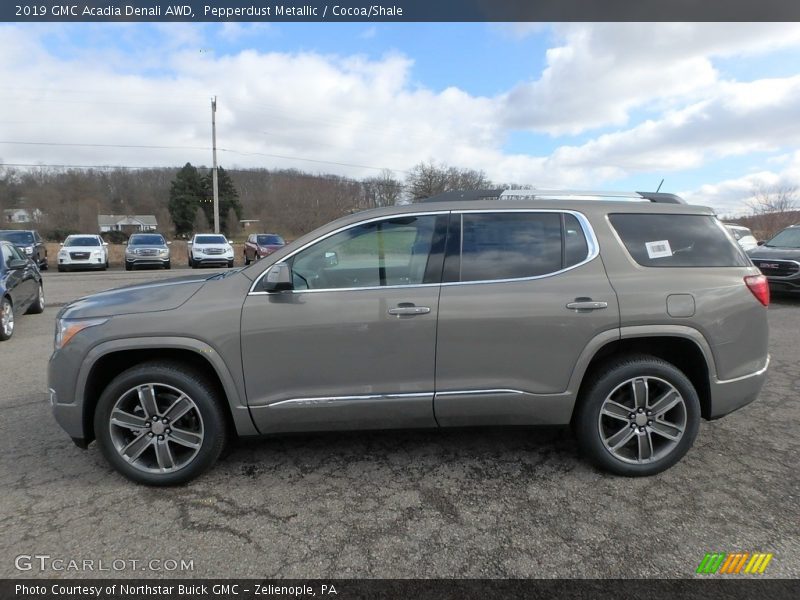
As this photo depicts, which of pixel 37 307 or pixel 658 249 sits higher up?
pixel 658 249

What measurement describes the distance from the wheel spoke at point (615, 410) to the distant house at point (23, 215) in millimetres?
54193

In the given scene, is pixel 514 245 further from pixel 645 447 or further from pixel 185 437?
pixel 185 437

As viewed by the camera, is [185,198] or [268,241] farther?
[185,198]

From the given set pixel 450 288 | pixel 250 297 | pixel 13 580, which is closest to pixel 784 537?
pixel 450 288

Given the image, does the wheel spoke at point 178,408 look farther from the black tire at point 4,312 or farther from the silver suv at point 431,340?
the black tire at point 4,312

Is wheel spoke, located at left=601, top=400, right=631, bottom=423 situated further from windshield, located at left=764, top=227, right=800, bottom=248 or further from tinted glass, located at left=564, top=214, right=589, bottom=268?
windshield, located at left=764, top=227, right=800, bottom=248

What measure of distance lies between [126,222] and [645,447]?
70644 millimetres

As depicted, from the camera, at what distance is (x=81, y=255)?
20516 millimetres

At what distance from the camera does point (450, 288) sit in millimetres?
3070

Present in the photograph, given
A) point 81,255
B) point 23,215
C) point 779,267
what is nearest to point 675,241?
point 779,267

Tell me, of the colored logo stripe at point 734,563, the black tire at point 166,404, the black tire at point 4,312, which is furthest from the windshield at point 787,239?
the black tire at point 4,312

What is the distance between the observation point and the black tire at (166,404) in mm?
3025

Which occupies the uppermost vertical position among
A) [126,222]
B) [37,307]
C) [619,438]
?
[126,222]

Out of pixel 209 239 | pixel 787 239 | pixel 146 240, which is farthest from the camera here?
pixel 209 239
